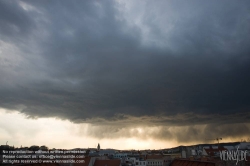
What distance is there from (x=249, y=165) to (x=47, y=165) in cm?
8001

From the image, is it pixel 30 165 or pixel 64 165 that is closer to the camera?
pixel 30 165

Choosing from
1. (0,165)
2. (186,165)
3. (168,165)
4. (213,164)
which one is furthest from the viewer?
(168,165)

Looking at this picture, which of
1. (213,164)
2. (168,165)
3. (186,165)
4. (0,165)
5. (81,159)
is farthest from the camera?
(81,159)

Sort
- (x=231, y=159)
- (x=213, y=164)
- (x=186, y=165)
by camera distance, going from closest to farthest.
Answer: (x=213, y=164)
(x=231, y=159)
(x=186, y=165)

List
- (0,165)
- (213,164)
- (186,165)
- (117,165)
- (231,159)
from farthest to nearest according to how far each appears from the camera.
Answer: (117,165), (0,165), (186,165), (231,159), (213,164)

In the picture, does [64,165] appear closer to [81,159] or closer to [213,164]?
[81,159]

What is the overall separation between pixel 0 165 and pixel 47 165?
32997 millimetres

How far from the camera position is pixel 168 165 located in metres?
111

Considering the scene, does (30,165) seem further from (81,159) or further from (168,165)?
(168,165)

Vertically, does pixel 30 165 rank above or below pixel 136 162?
above

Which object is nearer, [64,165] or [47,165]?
[47,165]

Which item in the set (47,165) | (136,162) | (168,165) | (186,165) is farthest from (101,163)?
(186,165)

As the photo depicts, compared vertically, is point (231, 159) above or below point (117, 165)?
above

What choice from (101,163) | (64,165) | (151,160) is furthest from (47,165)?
(151,160)
